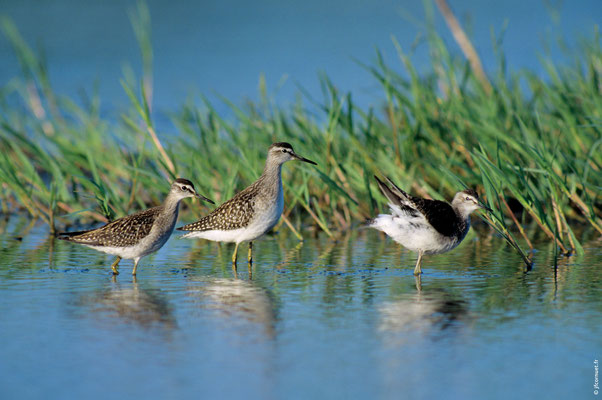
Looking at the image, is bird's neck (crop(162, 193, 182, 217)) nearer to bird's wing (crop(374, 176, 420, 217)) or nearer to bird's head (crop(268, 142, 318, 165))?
bird's head (crop(268, 142, 318, 165))

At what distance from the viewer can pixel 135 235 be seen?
31.0 ft

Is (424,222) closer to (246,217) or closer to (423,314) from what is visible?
(423,314)

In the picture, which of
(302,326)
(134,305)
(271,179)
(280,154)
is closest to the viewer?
(302,326)

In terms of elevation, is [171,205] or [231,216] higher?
[171,205]

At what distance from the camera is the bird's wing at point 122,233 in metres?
9.44

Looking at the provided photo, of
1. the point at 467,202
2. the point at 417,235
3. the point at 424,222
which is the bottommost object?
the point at 417,235

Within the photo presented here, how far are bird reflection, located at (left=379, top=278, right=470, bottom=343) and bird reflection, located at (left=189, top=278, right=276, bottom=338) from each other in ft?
2.98

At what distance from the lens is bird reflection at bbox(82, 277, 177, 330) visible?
724 centimetres

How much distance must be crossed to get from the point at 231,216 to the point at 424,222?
230 cm

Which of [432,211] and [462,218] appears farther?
[462,218]

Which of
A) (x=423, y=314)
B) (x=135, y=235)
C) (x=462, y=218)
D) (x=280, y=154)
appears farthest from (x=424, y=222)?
(x=135, y=235)

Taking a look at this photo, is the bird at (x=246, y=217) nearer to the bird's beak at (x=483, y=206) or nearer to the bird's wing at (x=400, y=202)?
the bird's wing at (x=400, y=202)

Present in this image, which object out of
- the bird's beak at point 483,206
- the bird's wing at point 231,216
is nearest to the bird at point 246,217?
the bird's wing at point 231,216

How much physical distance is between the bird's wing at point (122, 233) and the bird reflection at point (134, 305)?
2.60 feet
